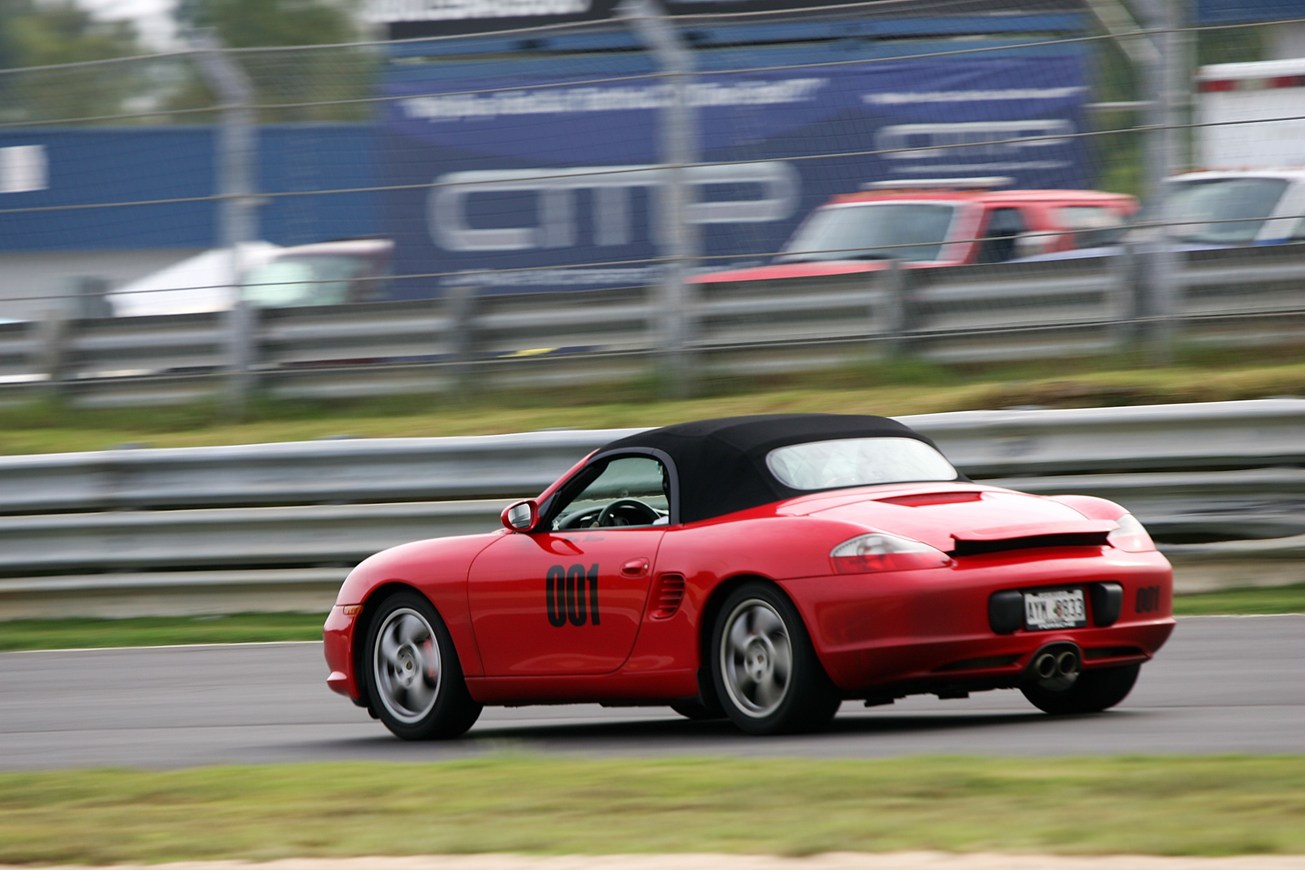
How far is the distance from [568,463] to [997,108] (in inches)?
139

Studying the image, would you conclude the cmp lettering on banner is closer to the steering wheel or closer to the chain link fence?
the chain link fence

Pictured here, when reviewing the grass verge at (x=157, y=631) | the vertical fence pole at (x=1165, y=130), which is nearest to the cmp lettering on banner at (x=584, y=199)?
the vertical fence pole at (x=1165, y=130)

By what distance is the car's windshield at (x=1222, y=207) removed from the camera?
1234 centimetres

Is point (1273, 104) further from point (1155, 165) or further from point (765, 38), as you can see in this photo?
point (765, 38)

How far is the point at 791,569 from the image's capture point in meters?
6.91

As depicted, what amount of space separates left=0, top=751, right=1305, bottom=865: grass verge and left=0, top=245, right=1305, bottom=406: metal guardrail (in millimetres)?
7175

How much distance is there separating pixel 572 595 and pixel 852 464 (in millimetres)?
1171

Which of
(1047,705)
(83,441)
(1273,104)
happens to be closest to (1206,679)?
(1047,705)

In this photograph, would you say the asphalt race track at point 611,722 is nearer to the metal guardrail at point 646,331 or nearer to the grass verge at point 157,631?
the grass verge at point 157,631

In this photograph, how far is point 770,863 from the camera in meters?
4.78

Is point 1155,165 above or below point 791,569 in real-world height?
above

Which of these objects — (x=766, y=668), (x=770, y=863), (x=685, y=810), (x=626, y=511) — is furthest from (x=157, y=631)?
(x=770, y=863)

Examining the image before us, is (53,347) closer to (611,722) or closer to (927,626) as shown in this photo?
(611,722)

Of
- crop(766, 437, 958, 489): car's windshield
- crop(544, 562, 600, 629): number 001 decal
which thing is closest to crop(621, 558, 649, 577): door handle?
crop(544, 562, 600, 629): number 001 decal
